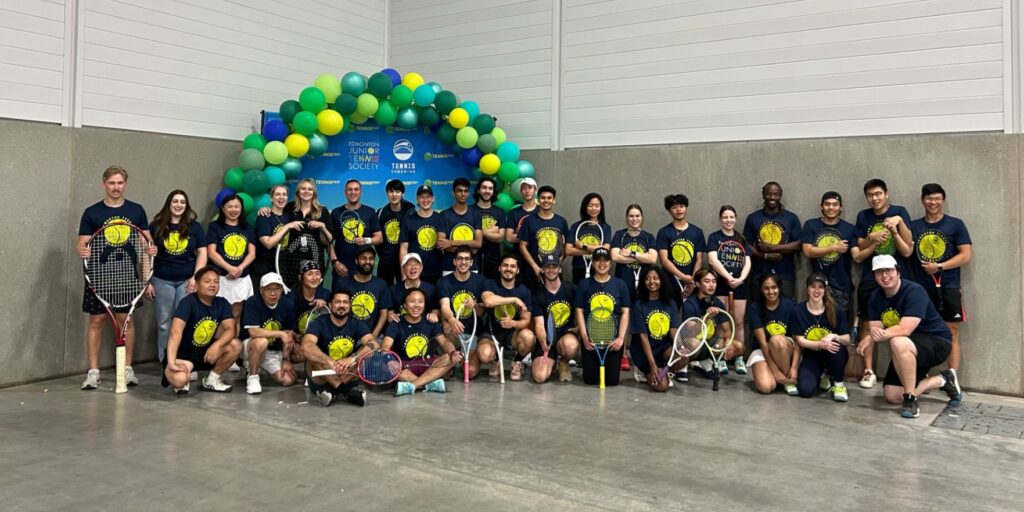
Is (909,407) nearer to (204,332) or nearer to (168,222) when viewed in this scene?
(204,332)

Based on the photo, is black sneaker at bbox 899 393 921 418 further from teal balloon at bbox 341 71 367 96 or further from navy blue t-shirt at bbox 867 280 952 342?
teal balloon at bbox 341 71 367 96

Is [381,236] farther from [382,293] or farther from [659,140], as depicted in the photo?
[659,140]

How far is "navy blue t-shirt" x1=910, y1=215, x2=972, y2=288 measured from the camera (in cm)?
744

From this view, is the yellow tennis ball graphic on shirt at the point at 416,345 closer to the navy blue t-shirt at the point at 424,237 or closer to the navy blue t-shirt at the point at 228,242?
the navy blue t-shirt at the point at 424,237

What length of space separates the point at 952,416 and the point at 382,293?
556 centimetres

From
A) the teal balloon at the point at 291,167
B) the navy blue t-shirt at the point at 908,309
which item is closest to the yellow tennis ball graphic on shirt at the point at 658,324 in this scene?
the navy blue t-shirt at the point at 908,309

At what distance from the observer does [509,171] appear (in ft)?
31.9

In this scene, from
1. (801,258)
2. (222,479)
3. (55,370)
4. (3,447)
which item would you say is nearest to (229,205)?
(55,370)

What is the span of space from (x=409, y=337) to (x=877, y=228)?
5.07 metres

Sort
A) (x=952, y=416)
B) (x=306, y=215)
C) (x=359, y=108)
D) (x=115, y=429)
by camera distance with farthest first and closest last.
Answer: (x=359, y=108)
(x=306, y=215)
(x=952, y=416)
(x=115, y=429)

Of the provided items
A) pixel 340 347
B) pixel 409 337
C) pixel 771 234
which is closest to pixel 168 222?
pixel 340 347

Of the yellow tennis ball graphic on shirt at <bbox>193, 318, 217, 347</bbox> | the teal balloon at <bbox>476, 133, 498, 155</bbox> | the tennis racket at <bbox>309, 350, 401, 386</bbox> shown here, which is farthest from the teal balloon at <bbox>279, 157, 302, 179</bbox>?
the tennis racket at <bbox>309, 350, 401, 386</bbox>

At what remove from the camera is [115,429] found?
5.73 meters

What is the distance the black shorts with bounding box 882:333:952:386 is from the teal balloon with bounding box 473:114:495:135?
221 inches
